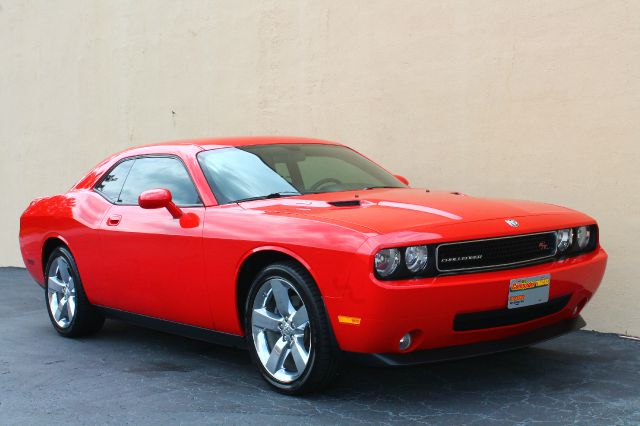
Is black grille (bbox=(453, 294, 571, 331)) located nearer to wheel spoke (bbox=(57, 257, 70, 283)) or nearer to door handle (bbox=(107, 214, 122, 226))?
door handle (bbox=(107, 214, 122, 226))

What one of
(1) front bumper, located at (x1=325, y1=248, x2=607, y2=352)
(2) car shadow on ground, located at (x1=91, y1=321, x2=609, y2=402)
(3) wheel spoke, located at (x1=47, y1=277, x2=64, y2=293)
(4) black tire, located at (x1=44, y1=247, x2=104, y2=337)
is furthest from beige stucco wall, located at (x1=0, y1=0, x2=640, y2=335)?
(3) wheel spoke, located at (x1=47, y1=277, x2=64, y2=293)

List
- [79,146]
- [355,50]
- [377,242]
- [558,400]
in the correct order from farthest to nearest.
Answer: [79,146], [355,50], [558,400], [377,242]

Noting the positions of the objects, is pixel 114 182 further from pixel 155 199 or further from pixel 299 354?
pixel 299 354

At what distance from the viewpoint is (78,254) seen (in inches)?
270

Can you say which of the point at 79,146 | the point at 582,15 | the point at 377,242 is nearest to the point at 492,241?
the point at 377,242

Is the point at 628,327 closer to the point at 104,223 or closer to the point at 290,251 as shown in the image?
the point at 290,251

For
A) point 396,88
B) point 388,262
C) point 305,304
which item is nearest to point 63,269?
point 305,304

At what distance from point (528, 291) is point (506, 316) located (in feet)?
0.58

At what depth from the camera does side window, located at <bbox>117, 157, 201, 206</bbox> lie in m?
5.89

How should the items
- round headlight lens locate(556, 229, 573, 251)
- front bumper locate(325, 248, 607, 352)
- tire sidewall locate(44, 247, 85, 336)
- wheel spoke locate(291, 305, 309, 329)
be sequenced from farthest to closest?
tire sidewall locate(44, 247, 85, 336) → round headlight lens locate(556, 229, 573, 251) → wheel spoke locate(291, 305, 309, 329) → front bumper locate(325, 248, 607, 352)

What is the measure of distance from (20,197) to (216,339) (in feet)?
30.2

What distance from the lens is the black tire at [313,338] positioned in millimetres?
4648

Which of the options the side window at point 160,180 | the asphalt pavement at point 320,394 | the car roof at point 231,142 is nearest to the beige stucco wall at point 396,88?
the asphalt pavement at point 320,394

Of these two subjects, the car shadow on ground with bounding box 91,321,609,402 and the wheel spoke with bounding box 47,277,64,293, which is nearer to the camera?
the car shadow on ground with bounding box 91,321,609,402
